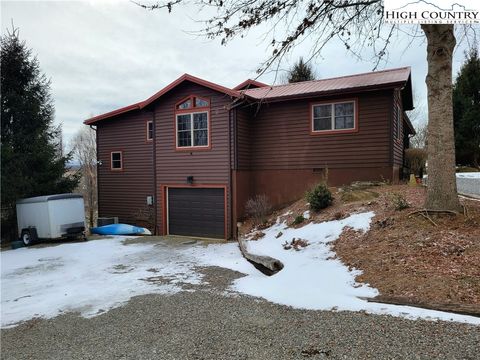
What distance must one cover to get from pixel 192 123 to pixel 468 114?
16.9m

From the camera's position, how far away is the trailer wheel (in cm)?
1193

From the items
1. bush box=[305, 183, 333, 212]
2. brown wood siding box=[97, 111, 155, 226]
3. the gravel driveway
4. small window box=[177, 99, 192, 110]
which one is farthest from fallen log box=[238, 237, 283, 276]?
brown wood siding box=[97, 111, 155, 226]

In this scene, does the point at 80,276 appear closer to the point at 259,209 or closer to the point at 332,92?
the point at 259,209

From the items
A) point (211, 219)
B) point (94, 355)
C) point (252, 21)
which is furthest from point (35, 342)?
point (211, 219)

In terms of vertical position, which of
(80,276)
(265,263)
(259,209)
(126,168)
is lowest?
(80,276)

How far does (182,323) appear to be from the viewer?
14.5ft

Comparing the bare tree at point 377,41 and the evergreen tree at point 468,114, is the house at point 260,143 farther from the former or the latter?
the evergreen tree at point 468,114

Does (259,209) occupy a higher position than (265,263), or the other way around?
(259,209)

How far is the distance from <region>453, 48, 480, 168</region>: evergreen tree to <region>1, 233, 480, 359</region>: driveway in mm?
18835

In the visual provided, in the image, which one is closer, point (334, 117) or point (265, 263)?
point (265, 263)

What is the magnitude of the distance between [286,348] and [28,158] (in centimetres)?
1379

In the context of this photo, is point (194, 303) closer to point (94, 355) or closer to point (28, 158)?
point (94, 355)

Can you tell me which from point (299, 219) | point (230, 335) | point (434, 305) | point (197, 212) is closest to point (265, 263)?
point (299, 219)
